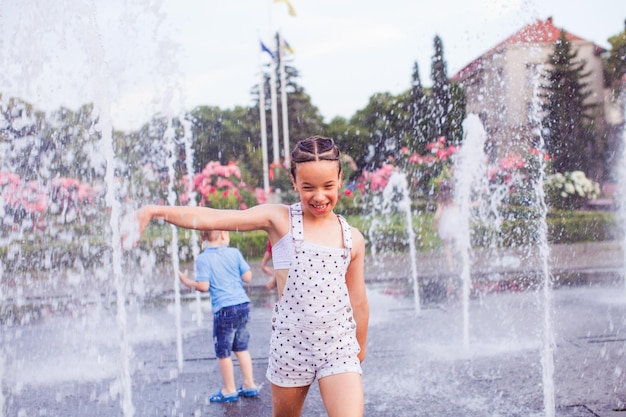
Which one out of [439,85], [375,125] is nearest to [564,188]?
[439,85]

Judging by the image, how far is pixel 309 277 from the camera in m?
2.72

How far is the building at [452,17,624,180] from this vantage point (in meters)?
34.8

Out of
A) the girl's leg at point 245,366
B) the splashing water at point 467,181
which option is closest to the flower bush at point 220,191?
the splashing water at point 467,181

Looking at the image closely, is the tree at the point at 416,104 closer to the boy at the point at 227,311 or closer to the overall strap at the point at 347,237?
the boy at the point at 227,311

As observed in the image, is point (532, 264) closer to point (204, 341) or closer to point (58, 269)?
point (204, 341)

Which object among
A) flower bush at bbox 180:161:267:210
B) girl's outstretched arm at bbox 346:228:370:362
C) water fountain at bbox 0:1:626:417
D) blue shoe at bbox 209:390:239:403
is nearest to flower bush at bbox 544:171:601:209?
flower bush at bbox 180:161:267:210

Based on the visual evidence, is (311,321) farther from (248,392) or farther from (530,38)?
(530,38)

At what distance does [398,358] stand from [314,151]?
331 cm

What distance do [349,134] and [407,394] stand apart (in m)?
51.2

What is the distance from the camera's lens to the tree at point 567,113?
28641mm

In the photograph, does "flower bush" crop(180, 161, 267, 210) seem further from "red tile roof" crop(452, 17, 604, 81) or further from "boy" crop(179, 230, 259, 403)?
A: "red tile roof" crop(452, 17, 604, 81)

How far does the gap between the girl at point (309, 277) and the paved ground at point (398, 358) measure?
1.60 m

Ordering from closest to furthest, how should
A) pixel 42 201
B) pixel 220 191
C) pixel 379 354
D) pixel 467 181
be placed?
pixel 379 354, pixel 467 181, pixel 42 201, pixel 220 191

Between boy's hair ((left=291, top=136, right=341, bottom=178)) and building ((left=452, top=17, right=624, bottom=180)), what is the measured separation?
30987 millimetres
